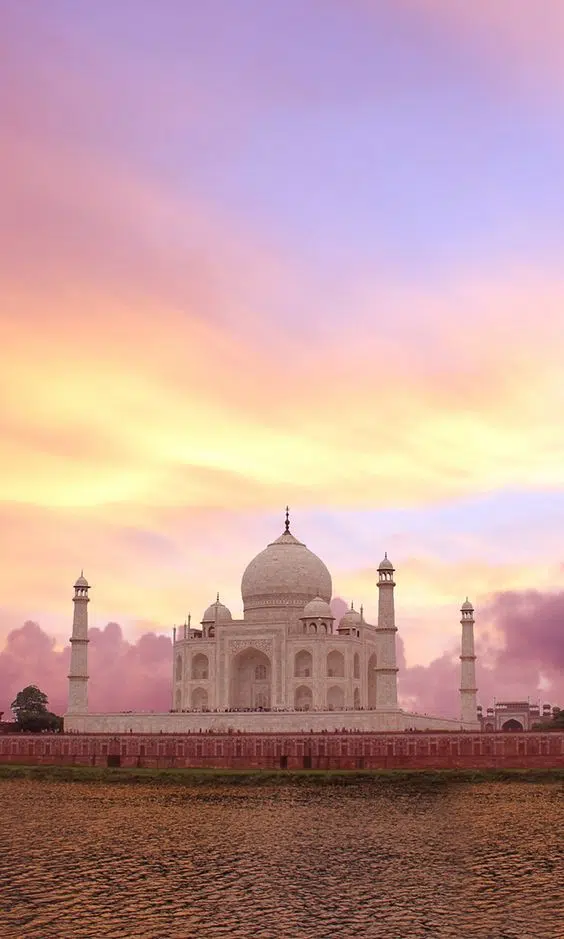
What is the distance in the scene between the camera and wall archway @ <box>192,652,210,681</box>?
74.4 meters

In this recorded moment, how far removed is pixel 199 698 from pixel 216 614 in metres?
5.62

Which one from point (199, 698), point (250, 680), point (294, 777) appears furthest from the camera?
point (250, 680)

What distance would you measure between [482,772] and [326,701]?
17941mm

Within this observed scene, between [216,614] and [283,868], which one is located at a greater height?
[216,614]

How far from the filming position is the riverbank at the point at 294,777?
51281mm

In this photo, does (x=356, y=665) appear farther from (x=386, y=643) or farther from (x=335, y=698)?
(x=386, y=643)

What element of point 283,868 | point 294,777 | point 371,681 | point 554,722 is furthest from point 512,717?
point 283,868

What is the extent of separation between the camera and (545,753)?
187 feet

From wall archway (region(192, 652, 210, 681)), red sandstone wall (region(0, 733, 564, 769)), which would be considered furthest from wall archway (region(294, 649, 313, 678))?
red sandstone wall (region(0, 733, 564, 769))

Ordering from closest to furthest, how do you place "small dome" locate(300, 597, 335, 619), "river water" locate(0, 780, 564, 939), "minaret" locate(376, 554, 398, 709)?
"river water" locate(0, 780, 564, 939) → "minaret" locate(376, 554, 398, 709) → "small dome" locate(300, 597, 335, 619)

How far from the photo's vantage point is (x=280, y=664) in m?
71.9

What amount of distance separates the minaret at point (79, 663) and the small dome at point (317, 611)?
14014 mm

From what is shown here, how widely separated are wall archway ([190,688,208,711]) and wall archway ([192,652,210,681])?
788mm

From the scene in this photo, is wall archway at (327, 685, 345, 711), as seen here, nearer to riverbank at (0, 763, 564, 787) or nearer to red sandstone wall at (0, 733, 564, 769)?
red sandstone wall at (0, 733, 564, 769)
